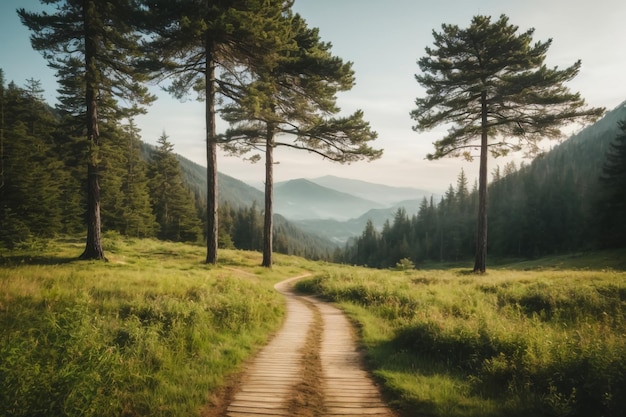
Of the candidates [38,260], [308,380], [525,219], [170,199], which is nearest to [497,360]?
[308,380]

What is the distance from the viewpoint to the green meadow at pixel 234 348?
14.7 ft

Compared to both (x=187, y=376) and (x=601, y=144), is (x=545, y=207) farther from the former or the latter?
(x=601, y=144)

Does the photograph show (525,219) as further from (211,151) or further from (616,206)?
(211,151)

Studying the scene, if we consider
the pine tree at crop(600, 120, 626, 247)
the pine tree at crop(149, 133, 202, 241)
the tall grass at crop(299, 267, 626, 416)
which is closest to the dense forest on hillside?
the pine tree at crop(149, 133, 202, 241)

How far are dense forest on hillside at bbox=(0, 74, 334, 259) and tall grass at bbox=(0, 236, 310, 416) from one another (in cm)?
944

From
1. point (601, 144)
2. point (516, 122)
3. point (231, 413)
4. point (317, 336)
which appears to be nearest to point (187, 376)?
point (231, 413)

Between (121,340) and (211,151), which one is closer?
(121,340)

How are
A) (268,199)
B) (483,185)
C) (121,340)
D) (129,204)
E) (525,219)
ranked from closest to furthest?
(121,340) < (483,185) < (268,199) < (129,204) < (525,219)

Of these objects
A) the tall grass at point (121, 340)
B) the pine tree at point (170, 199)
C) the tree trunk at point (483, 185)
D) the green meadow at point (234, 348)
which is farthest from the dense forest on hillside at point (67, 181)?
the tree trunk at point (483, 185)

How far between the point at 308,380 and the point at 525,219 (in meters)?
87.0

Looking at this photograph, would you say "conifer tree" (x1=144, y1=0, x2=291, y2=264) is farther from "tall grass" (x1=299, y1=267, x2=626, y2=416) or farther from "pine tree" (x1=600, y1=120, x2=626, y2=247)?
"pine tree" (x1=600, y1=120, x2=626, y2=247)

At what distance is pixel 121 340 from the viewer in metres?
6.41

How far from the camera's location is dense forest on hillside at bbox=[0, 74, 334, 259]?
21844 mm

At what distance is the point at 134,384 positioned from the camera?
5133 mm
